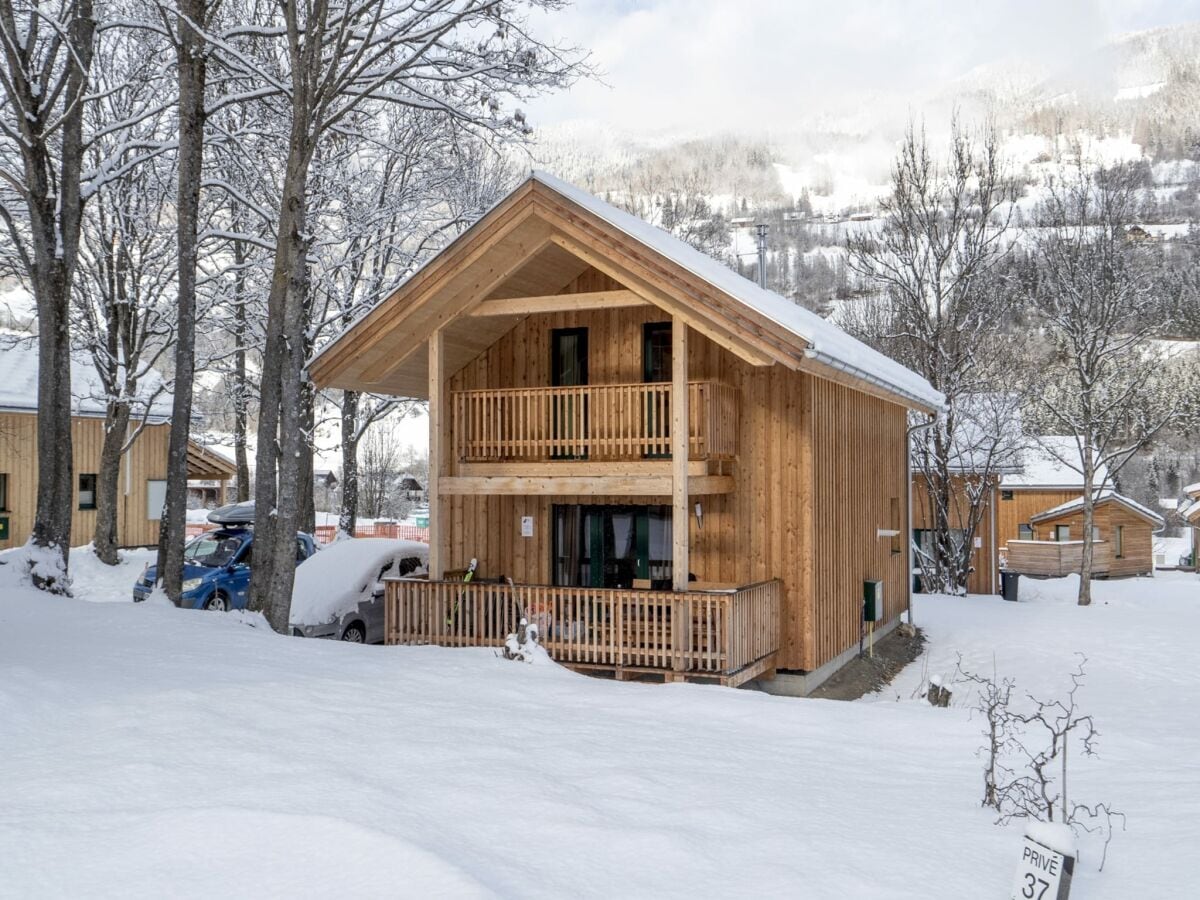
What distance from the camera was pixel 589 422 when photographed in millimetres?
13281

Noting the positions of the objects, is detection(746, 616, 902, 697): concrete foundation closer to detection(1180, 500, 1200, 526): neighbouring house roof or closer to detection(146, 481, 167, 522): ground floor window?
detection(146, 481, 167, 522): ground floor window

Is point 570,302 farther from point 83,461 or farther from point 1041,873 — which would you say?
point 83,461

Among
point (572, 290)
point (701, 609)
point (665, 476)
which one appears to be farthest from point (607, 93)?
point (701, 609)

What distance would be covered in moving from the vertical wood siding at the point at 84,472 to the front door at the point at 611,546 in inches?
639

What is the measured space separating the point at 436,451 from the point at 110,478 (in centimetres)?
1293

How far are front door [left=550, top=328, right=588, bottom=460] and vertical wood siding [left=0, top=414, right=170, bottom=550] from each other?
52.8 feet

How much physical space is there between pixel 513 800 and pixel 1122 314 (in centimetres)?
2600

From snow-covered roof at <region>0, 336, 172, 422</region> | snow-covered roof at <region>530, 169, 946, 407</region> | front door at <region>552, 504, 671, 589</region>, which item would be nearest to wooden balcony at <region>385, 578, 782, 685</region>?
front door at <region>552, 504, 671, 589</region>

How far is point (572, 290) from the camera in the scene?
14.9 meters

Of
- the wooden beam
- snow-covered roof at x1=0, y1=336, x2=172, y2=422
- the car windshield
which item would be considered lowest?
the car windshield

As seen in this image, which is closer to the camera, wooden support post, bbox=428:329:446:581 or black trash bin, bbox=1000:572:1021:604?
wooden support post, bbox=428:329:446:581

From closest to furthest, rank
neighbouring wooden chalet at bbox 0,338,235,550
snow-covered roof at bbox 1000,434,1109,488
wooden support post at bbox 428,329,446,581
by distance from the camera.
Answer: wooden support post at bbox 428,329,446,581
neighbouring wooden chalet at bbox 0,338,235,550
snow-covered roof at bbox 1000,434,1109,488

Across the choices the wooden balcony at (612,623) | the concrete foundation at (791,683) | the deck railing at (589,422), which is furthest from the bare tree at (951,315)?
the wooden balcony at (612,623)

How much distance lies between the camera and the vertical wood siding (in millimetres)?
27172
